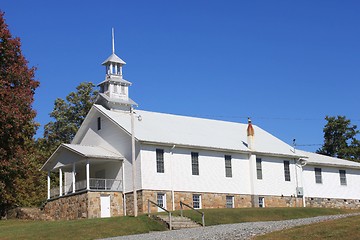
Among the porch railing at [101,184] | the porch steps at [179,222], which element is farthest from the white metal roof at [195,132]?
the porch steps at [179,222]

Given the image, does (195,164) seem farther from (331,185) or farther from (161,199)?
(331,185)

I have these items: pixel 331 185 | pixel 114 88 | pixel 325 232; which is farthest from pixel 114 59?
pixel 325 232

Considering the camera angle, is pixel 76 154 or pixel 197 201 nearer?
pixel 76 154

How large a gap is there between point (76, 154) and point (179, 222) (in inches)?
495

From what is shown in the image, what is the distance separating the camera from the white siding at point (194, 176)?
43.6 meters

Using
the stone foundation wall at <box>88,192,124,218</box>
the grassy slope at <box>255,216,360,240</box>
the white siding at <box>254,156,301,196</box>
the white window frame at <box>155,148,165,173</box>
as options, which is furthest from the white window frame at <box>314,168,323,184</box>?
the grassy slope at <box>255,216,360,240</box>

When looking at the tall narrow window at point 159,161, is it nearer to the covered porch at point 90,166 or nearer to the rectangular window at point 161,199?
the rectangular window at point 161,199

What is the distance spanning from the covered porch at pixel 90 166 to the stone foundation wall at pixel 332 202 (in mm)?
16648

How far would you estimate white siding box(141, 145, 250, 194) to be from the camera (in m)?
43.6

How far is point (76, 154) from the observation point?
44.7m

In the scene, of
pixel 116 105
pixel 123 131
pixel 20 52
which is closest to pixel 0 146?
pixel 20 52

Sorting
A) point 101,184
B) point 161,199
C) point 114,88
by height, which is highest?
point 114,88

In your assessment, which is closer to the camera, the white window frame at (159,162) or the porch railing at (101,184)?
the white window frame at (159,162)

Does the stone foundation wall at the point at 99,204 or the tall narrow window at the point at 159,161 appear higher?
Answer: the tall narrow window at the point at 159,161
